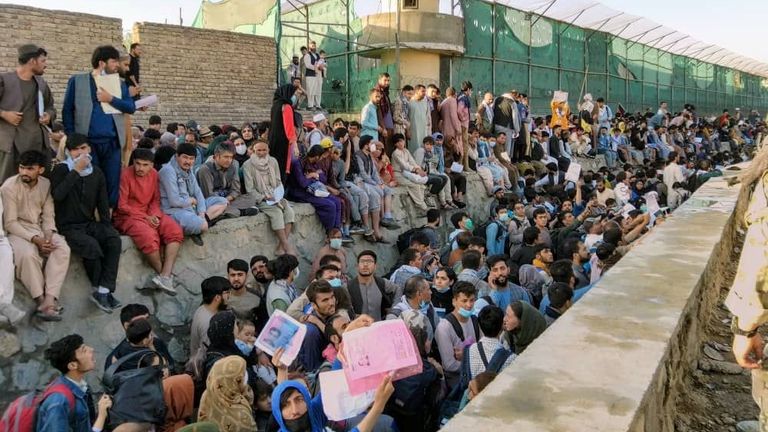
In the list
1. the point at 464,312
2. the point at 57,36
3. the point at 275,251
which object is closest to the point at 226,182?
the point at 275,251

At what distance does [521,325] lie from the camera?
4391 millimetres

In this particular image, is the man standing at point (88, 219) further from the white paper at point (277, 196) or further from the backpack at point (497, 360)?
the backpack at point (497, 360)

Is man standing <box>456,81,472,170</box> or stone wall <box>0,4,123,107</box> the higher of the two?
stone wall <box>0,4,123,107</box>

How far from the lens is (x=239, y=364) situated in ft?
12.0

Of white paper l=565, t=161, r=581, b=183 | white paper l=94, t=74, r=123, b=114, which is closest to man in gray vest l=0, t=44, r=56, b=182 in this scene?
white paper l=94, t=74, r=123, b=114

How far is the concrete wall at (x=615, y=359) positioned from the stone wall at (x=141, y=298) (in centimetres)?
392

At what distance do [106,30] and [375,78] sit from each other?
5833mm

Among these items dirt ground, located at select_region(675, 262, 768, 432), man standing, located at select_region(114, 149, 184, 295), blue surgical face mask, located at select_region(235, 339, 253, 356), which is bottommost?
dirt ground, located at select_region(675, 262, 768, 432)

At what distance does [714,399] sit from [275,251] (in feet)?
15.7

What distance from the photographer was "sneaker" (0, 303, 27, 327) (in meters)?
4.45

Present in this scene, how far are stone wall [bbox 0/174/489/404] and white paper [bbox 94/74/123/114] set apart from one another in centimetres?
119

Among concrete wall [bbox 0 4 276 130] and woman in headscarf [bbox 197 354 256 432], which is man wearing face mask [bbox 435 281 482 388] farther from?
concrete wall [bbox 0 4 276 130]

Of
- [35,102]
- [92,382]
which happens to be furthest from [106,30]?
[92,382]

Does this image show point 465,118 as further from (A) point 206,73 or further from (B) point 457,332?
(B) point 457,332
